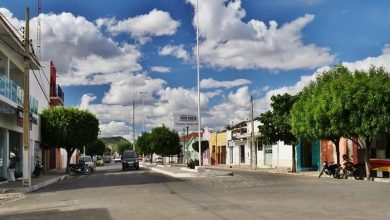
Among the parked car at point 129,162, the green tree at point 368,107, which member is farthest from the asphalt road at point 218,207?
the parked car at point 129,162

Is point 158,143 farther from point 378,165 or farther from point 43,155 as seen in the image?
point 378,165

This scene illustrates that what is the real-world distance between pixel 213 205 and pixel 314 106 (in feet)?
57.1

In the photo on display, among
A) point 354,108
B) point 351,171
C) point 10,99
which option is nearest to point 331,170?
point 351,171

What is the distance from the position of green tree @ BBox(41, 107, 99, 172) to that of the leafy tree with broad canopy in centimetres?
2436

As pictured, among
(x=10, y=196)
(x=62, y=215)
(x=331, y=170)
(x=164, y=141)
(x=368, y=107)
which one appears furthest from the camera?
(x=164, y=141)

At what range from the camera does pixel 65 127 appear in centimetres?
4859

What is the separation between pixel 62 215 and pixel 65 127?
35572mm

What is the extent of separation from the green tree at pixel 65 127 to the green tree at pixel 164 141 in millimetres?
30634

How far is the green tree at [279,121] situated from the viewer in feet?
135

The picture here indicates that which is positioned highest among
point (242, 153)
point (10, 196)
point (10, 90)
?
point (10, 90)

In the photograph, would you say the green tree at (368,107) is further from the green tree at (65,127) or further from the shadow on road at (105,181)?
the green tree at (65,127)

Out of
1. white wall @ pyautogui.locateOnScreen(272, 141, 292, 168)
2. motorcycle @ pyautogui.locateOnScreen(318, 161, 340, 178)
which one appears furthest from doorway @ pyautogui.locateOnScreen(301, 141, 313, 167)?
motorcycle @ pyautogui.locateOnScreen(318, 161, 340, 178)

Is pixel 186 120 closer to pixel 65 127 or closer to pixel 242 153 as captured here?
pixel 65 127

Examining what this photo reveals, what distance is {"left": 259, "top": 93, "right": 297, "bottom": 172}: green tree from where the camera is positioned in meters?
41.1
